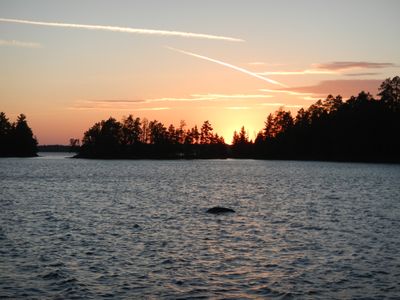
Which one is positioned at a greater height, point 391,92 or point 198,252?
point 391,92

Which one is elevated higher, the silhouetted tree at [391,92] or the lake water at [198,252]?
the silhouetted tree at [391,92]

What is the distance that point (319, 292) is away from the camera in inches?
756

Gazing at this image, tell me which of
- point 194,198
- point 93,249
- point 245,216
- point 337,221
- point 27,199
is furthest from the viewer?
point 194,198

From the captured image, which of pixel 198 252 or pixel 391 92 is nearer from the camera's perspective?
pixel 198 252

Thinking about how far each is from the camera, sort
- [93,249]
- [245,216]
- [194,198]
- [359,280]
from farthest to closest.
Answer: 1. [194,198]
2. [245,216]
3. [93,249]
4. [359,280]

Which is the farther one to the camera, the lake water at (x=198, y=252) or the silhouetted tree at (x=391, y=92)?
the silhouetted tree at (x=391, y=92)

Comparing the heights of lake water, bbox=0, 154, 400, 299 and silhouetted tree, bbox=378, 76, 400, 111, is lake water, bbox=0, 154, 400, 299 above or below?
below

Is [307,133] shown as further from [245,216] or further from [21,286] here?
[21,286]

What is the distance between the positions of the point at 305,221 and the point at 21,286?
25109 mm

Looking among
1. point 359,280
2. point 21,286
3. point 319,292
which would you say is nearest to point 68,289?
point 21,286

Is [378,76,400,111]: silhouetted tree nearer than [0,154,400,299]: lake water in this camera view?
No

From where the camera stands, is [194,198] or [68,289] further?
[194,198]

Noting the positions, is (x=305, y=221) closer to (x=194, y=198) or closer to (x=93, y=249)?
(x=93, y=249)

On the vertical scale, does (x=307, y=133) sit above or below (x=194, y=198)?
above
